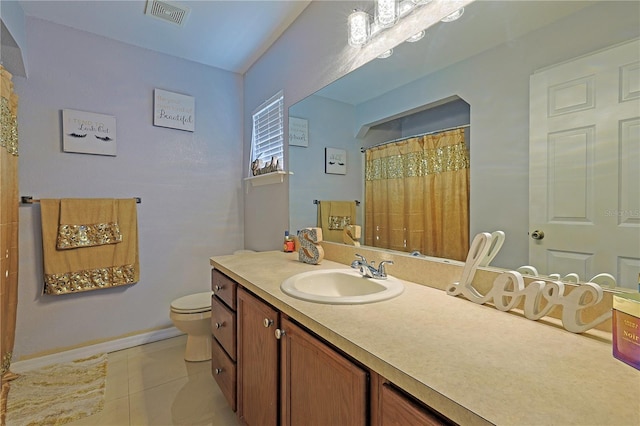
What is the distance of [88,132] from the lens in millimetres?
2180

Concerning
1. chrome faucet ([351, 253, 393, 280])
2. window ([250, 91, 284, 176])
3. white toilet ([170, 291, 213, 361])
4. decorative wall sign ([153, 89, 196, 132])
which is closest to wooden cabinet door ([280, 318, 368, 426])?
chrome faucet ([351, 253, 393, 280])

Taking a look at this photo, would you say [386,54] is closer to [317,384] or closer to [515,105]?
[515,105]

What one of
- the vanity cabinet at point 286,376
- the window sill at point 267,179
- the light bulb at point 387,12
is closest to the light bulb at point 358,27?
the light bulb at point 387,12

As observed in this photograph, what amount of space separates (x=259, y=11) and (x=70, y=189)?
1.88 meters

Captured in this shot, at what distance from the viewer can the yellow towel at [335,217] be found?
5.48 feet

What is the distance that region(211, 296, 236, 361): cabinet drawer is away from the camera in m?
1.44

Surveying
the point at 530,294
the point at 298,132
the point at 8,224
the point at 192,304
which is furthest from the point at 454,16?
the point at 8,224

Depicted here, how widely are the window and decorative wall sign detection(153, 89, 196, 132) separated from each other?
1.84ft

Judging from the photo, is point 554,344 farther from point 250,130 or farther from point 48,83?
point 48,83

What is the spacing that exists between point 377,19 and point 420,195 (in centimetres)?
86

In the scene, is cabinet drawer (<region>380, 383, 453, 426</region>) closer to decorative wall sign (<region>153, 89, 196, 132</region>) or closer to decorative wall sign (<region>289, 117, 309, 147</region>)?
decorative wall sign (<region>289, 117, 309, 147</region>)

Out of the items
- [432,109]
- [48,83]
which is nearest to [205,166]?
[48,83]

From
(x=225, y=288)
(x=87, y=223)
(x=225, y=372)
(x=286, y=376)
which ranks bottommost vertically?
(x=225, y=372)

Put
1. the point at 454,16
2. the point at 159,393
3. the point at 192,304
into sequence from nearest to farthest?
1. the point at 454,16
2. the point at 159,393
3. the point at 192,304
